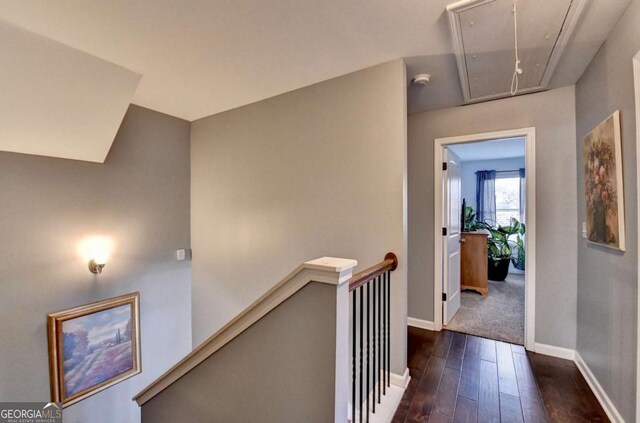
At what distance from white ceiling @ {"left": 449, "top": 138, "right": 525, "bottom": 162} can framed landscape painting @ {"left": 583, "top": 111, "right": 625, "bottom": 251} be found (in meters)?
2.58

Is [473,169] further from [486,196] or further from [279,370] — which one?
[279,370]

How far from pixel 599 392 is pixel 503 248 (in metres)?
3.70

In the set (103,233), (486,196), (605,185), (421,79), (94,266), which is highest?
(421,79)

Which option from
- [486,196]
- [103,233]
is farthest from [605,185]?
[486,196]

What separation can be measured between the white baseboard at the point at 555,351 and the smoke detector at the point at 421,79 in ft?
8.37

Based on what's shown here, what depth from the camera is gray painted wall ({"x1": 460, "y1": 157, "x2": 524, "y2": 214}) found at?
5.94 metres

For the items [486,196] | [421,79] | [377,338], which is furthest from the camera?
[486,196]

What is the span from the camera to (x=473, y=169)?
20.6 feet

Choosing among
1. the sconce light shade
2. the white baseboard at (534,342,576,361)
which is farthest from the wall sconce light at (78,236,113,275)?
the white baseboard at (534,342,576,361)

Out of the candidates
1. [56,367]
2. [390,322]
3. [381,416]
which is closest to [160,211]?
[56,367]

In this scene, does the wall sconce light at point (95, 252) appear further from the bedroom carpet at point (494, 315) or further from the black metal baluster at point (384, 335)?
the bedroom carpet at point (494, 315)

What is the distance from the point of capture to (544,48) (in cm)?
190

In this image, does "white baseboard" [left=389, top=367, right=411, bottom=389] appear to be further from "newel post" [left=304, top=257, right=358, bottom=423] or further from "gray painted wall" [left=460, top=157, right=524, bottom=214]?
"gray painted wall" [left=460, top=157, right=524, bottom=214]

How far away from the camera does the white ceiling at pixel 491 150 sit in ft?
15.4
